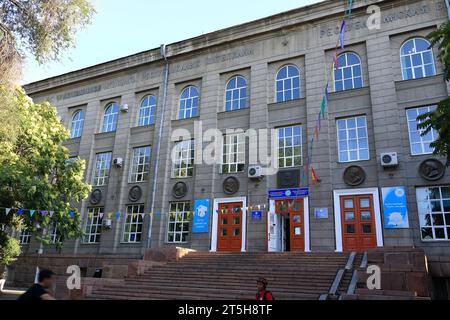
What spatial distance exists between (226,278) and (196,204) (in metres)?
7.26

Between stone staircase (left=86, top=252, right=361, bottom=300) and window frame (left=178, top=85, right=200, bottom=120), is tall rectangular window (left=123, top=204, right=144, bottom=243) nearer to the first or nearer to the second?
window frame (left=178, top=85, right=200, bottom=120)

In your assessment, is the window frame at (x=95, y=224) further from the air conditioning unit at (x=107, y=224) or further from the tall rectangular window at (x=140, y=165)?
the tall rectangular window at (x=140, y=165)

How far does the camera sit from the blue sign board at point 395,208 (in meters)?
14.8

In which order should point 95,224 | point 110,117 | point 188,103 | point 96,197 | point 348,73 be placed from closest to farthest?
point 348,73 → point 188,103 → point 95,224 → point 96,197 → point 110,117

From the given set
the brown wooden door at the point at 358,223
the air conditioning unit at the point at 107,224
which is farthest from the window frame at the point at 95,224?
the brown wooden door at the point at 358,223

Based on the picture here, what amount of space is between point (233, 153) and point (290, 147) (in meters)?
3.00

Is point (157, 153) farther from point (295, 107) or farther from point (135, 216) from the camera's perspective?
point (295, 107)

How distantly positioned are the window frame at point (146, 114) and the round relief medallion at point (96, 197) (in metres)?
4.69

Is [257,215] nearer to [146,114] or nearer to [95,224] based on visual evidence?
[146,114]

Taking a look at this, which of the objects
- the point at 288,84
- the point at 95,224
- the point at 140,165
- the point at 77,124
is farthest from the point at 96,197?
the point at 288,84

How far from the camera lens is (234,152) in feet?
63.5
